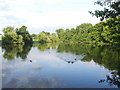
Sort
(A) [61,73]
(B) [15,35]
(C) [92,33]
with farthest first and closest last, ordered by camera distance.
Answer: (B) [15,35]
(C) [92,33]
(A) [61,73]

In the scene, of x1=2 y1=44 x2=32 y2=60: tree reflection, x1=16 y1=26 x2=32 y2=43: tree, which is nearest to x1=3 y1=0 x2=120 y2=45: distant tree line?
x1=16 y1=26 x2=32 y2=43: tree

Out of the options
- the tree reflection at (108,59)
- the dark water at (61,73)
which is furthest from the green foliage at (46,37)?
the dark water at (61,73)

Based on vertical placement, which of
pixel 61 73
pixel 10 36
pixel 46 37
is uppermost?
pixel 46 37

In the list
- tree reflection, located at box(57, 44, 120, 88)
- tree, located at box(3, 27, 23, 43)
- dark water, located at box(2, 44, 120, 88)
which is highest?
tree, located at box(3, 27, 23, 43)

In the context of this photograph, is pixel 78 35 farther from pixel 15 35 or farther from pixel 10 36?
pixel 10 36

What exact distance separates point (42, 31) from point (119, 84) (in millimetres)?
133400

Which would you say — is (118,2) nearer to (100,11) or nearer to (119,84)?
(100,11)

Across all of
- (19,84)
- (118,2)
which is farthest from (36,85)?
(118,2)

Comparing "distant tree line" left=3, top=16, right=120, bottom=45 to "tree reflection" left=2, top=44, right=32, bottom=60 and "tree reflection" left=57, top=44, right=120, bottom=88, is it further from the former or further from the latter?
"tree reflection" left=2, top=44, right=32, bottom=60

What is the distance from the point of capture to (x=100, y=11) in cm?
1538

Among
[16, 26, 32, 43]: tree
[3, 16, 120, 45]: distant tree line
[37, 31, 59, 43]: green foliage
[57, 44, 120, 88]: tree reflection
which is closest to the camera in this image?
[57, 44, 120, 88]: tree reflection

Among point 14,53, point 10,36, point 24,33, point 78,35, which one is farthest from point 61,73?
point 78,35

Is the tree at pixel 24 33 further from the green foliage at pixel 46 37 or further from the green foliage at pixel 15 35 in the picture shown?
the green foliage at pixel 46 37

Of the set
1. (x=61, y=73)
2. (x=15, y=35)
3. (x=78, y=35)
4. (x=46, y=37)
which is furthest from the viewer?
(x=46, y=37)
